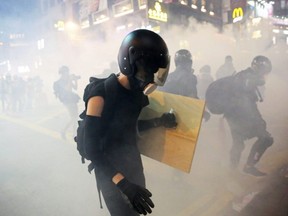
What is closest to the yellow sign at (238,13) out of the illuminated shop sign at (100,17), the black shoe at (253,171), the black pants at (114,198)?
the illuminated shop sign at (100,17)

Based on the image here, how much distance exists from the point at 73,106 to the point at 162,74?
15.1ft

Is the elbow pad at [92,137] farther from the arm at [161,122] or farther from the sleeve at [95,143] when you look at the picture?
the arm at [161,122]

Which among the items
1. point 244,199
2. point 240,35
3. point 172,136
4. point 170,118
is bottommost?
point 244,199

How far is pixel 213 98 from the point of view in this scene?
3643mm

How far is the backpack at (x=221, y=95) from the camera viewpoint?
142 inches

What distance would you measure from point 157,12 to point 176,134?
16.5 meters

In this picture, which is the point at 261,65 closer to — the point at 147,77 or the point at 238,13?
the point at 147,77

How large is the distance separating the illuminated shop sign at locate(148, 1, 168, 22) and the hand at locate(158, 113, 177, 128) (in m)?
15.5

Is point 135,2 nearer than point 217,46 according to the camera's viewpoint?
No

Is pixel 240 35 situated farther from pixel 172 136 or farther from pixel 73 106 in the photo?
pixel 172 136

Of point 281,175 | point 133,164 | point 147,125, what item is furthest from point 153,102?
point 281,175

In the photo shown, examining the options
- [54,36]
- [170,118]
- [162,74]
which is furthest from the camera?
[54,36]

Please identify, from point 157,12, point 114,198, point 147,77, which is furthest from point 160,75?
point 157,12

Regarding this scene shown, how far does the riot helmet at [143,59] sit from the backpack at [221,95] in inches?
88.5
